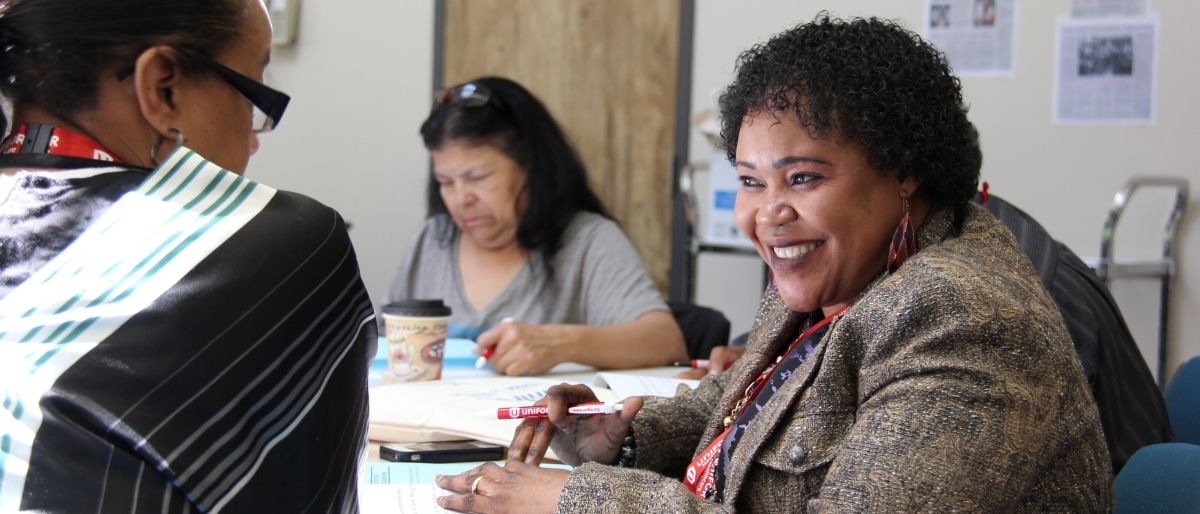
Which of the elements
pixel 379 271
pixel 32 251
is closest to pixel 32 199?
pixel 32 251

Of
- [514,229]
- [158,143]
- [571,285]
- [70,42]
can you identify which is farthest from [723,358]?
[70,42]

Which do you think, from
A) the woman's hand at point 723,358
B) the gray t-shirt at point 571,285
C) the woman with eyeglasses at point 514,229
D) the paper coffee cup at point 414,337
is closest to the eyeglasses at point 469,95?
the woman with eyeglasses at point 514,229

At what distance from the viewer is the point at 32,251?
Answer: 2.84ft

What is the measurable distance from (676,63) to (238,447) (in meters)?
3.33

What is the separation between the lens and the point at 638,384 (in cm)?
181

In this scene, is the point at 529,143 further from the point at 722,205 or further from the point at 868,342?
the point at 868,342

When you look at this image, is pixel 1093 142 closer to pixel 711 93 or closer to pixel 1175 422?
pixel 711 93

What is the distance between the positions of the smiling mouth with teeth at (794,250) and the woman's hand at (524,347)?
84 cm

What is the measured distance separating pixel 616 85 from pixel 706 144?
419 mm

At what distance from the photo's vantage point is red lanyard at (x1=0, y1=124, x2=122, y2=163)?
3.09ft

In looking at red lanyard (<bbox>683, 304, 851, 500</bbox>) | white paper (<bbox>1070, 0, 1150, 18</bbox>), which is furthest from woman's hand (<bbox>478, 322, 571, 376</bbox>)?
white paper (<bbox>1070, 0, 1150, 18</bbox>)

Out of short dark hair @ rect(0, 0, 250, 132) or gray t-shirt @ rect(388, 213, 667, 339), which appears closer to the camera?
short dark hair @ rect(0, 0, 250, 132)

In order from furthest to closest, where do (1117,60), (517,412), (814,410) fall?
1. (1117,60)
2. (517,412)
3. (814,410)

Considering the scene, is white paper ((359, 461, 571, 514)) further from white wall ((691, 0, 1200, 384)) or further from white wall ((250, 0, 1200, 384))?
white wall ((691, 0, 1200, 384))
